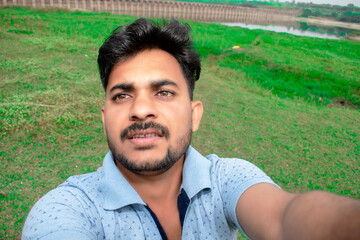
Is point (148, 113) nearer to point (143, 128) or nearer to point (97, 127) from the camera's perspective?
point (143, 128)

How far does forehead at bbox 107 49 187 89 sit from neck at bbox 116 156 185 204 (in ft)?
1.93

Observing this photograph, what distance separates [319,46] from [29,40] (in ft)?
62.9

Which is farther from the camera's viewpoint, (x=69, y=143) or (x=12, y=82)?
(x=12, y=82)

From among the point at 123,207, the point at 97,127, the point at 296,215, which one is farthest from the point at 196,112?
the point at 97,127

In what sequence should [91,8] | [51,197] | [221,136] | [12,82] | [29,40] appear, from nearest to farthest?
[51,197] < [221,136] < [12,82] < [29,40] < [91,8]

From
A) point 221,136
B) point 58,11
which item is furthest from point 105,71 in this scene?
point 58,11

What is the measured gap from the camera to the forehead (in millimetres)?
1504

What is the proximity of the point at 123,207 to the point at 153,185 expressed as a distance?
0.25 metres

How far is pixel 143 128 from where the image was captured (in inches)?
53.5

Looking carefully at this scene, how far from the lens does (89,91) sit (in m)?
5.97

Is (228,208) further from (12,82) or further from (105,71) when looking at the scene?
(12,82)

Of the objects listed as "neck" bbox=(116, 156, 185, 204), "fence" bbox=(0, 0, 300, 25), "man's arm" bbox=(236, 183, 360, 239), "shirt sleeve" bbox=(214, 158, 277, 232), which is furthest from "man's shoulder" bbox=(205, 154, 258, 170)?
"fence" bbox=(0, 0, 300, 25)

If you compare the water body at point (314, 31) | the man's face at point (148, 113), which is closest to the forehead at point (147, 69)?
the man's face at point (148, 113)

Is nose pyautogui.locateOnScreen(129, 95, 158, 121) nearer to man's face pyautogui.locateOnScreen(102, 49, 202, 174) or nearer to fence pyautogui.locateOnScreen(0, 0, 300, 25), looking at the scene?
man's face pyautogui.locateOnScreen(102, 49, 202, 174)
